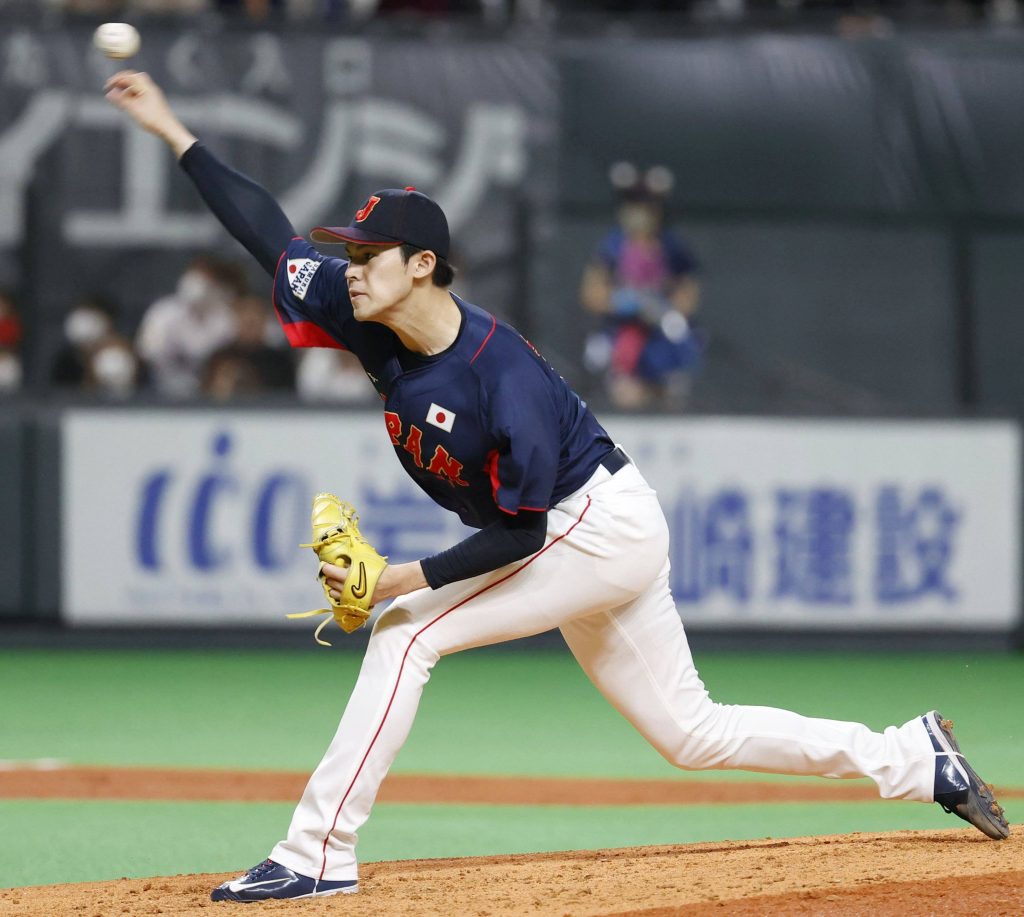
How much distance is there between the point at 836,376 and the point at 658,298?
2.01 metres

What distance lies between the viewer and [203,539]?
32.8 feet

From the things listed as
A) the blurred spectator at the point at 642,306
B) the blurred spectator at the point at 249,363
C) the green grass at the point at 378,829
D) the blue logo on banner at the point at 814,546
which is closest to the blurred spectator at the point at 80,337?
the blurred spectator at the point at 249,363

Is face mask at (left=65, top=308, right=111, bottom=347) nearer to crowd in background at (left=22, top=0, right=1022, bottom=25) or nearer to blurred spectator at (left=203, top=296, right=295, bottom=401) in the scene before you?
blurred spectator at (left=203, top=296, right=295, bottom=401)

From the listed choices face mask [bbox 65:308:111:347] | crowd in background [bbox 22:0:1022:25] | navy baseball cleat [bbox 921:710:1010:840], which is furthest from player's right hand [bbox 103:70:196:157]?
crowd in background [bbox 22:0:1022:25]

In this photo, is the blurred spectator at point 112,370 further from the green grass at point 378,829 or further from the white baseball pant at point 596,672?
the white baseball pant at point 596,672

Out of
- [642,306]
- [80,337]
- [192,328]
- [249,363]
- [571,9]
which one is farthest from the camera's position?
[571,9]

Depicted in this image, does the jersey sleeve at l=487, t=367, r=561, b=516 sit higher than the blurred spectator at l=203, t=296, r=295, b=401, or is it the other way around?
the blurred spectator at l=203, t=296, r=295, b=401

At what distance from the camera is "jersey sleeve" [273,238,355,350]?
441cm

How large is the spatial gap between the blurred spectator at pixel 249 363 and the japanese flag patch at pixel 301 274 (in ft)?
19.5

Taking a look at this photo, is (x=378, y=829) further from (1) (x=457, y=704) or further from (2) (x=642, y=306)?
(2) (x=642, y=306)

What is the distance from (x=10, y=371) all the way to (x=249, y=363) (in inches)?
64.7

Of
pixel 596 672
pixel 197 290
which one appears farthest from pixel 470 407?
pixel 197 290

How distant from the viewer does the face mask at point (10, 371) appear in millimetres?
10914

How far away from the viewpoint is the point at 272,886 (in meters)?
4.00
